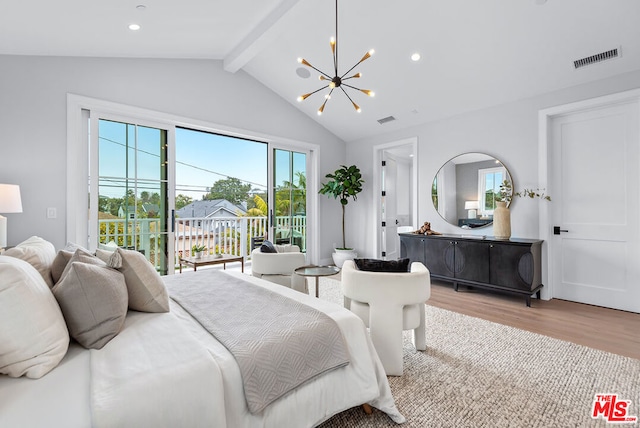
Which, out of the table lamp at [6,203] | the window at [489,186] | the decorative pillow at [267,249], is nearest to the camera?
the table lamp at [6,203]

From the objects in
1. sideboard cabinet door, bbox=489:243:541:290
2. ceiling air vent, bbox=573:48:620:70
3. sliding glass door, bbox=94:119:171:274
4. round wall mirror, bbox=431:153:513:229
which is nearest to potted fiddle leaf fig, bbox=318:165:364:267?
round wall mirror, bbox=431:153:513:229

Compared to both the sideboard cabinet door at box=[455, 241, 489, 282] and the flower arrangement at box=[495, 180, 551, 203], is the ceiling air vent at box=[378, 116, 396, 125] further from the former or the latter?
the sideboard cabinet door at box=[455, 241, 489, 282]

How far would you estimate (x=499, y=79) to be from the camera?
12.7 feet

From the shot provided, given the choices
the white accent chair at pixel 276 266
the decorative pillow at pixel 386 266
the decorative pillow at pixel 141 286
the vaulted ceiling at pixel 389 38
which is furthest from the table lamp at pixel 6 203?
the decorative pillow at pixel 386 266

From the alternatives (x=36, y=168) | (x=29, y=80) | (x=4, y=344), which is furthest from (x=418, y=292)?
(x=29, y=80)

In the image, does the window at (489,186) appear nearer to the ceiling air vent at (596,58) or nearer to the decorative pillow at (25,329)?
the ceiling air vent at (596,58)

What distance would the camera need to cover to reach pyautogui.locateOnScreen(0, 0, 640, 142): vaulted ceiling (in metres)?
2.85

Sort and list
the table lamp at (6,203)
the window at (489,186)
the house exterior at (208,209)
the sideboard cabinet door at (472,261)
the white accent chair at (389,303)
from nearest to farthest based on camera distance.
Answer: the white accent chair at (389,303), the table lamp at (6,203), the sideboard cabinet door at (472,261), the window at (489,186), the house exterior at (208,209)

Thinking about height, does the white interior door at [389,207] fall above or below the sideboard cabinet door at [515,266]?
→ above

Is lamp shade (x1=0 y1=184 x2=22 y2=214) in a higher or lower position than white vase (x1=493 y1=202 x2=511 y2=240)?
higher

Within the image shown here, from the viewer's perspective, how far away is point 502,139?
4.25 meters

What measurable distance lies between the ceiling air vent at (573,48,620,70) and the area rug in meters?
2.89

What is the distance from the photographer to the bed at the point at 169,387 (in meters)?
0.98

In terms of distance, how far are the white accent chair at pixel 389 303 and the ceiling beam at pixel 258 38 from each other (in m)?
2.76
